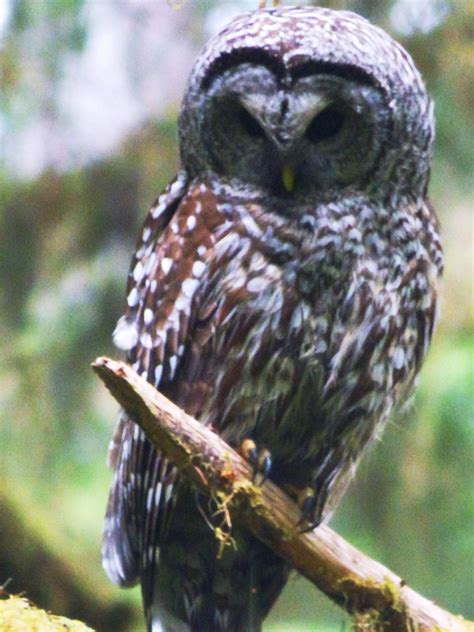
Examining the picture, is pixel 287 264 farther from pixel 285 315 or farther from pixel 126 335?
pixel 126 335

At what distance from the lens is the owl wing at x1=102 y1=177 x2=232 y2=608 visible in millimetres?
3787

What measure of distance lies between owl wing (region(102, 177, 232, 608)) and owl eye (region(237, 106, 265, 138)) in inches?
9.3

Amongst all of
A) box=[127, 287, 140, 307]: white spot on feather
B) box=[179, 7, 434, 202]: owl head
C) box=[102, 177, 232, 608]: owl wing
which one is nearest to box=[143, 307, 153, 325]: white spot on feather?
box=[102, 177, 232, 608]: owl wing

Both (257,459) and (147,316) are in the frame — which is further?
(147,316)

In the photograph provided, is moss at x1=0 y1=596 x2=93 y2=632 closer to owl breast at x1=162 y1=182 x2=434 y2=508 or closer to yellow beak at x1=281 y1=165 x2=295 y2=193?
owl breast at x1=162 y1=182 x2=434 y2=508

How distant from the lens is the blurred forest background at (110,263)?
5727 mm

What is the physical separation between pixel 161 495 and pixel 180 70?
10.1 ft

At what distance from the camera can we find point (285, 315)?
144 inches

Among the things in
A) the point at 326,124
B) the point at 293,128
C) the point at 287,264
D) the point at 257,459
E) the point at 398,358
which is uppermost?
the point at 326,124

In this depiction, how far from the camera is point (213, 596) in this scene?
4086 mm

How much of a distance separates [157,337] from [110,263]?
2.19 metres

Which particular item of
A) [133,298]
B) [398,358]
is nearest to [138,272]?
[133,298]

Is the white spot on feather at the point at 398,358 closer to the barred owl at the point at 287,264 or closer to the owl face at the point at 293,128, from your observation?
the barred owl at the point at 287,264

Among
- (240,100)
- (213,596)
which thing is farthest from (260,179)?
(213,596)
